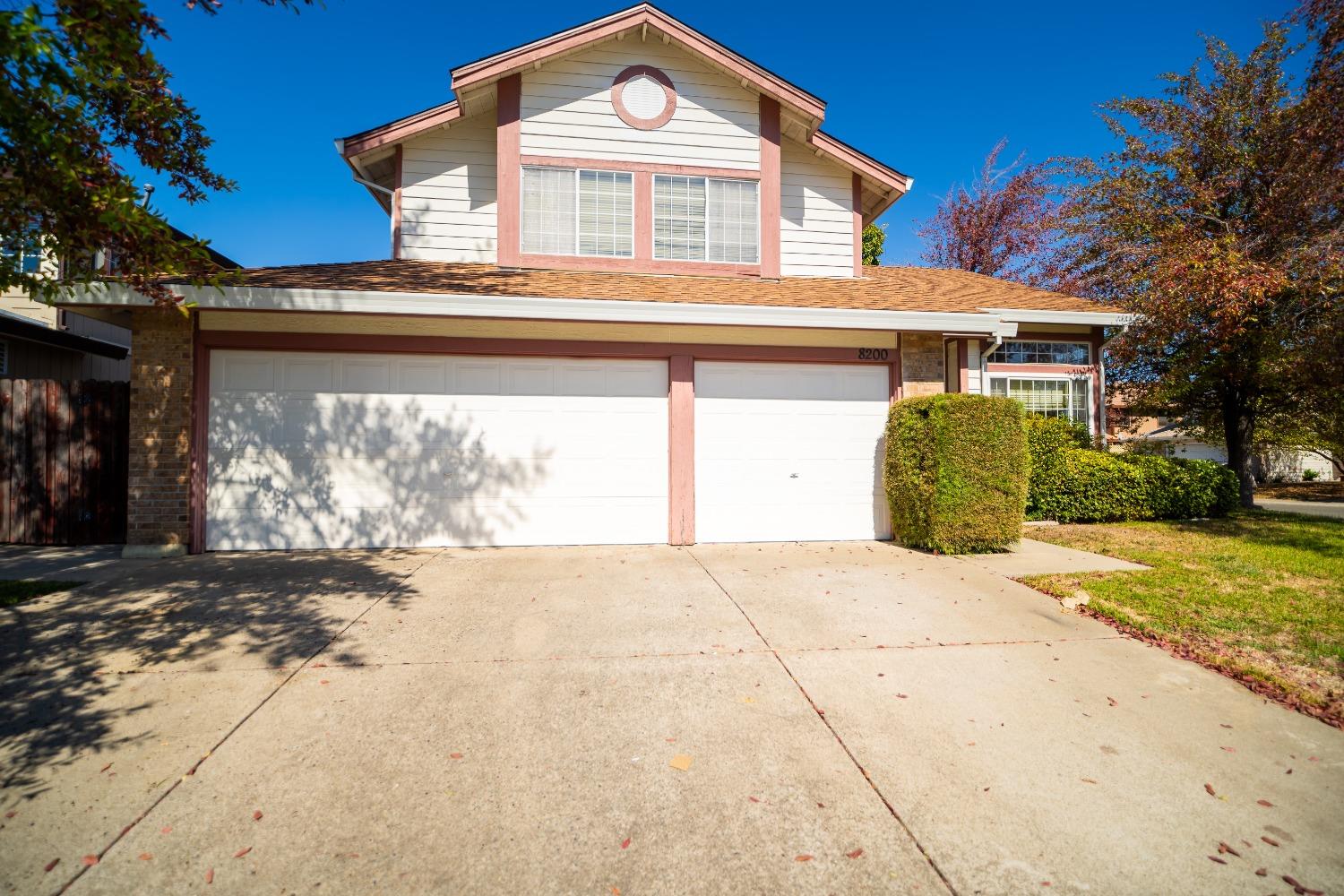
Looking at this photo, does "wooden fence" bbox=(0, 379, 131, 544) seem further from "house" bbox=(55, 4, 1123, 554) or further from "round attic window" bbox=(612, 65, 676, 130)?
"round attic window" bbox=(612, 65, 676, 130)

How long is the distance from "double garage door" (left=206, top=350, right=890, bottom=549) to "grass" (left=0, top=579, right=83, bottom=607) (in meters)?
1.64

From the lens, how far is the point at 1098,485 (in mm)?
10141

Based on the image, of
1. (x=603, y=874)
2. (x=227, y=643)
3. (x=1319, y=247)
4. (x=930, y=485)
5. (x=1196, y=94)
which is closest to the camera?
(x=603, y=874)

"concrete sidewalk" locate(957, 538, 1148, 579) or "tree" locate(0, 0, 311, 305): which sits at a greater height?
"tree" locate(0, 0, 311, 305)

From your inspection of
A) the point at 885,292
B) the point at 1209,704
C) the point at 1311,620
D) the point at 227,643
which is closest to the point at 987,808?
the point at 1209,704

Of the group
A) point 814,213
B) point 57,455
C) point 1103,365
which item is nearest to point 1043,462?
point 1103,365

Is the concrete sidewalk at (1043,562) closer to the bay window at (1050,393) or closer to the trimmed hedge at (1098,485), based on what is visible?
the trimmed hedge at (1098,485)

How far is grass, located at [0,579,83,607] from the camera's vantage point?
17.3 ft

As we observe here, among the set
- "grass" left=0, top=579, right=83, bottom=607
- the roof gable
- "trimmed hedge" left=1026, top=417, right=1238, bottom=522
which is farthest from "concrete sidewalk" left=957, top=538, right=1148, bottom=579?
"grass" left=0, top=579, right=83, bottom=607

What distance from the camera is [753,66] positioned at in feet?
30.4

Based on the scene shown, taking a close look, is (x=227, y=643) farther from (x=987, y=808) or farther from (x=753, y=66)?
(x=753, y=66)

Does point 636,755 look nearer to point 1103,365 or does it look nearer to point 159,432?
point 159,432

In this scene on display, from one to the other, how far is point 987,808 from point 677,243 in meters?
8.48

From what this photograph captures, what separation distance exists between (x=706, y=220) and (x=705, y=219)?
0.02 m
